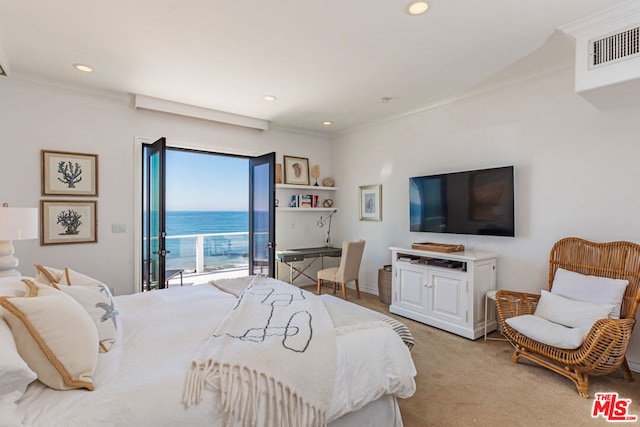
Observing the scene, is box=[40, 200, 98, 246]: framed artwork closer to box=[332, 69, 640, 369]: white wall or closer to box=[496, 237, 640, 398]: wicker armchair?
box=[332, 69, 640, 369]: white wall

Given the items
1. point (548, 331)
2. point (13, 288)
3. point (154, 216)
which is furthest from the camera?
point (154, 216)

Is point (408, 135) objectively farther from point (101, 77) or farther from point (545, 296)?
point (101, 77)

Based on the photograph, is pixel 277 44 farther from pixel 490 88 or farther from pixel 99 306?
pixel 490 88

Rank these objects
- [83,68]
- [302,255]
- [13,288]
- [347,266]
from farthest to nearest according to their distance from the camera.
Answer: [302,255] < [347,266] < [83,68] < [13,288]

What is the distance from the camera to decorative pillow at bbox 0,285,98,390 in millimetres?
1185

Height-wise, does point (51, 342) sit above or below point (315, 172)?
below

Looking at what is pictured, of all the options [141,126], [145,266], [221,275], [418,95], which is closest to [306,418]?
[145,266]

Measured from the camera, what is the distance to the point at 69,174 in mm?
→ 3512

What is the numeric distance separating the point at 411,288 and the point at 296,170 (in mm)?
2708

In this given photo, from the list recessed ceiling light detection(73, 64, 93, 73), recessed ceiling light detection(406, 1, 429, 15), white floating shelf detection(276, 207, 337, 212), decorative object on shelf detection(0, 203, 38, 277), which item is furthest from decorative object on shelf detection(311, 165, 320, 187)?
decorative object on shelf detection(0, 203, 38, 277)

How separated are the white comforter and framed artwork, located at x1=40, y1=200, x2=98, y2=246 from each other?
5.80 ft

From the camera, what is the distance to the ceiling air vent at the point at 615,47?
2.11 metres

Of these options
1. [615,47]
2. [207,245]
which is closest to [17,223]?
[615,47]

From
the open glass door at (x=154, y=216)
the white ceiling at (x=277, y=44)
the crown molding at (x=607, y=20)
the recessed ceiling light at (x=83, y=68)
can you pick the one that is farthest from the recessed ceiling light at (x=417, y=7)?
the recessed ceiling light at (x=83, y=68)
